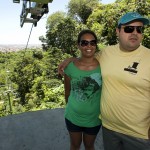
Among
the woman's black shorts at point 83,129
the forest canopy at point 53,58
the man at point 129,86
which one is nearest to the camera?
the man at point 129,86

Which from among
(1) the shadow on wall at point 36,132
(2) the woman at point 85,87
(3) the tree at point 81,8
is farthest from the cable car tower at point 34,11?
(3) the tree at point 81,8

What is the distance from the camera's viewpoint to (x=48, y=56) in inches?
1203

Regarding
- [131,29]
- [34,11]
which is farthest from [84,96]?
[34,11]

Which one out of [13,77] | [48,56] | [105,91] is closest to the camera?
[105,91]

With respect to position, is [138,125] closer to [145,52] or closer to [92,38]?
[145,52]

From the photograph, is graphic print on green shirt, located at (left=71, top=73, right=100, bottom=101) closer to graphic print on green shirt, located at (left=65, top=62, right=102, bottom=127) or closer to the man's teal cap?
graphic print on green shirt, located at (left=65, top=62, right=102, bottom=127)

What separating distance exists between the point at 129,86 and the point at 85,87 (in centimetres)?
51

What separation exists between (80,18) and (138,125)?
35.9 meters

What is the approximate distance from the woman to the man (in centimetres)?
22

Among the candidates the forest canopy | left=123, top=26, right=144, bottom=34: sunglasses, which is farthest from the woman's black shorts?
the forest canopy

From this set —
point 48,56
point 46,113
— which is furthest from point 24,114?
point 48,56

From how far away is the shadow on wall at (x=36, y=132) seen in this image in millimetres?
4324

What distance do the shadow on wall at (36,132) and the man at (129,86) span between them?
215cm

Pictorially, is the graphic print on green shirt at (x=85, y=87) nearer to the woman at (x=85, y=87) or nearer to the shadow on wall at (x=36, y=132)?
the woman at (x=85, y=87)
